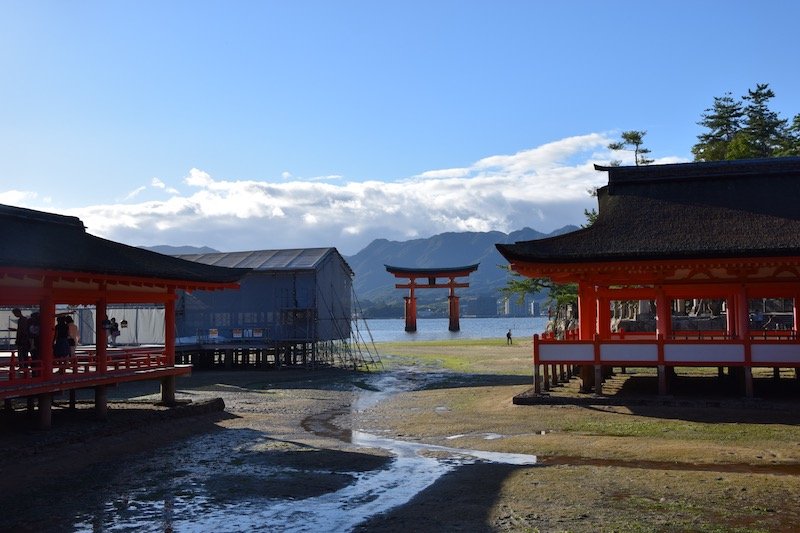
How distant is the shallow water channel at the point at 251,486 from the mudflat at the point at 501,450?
102 mm

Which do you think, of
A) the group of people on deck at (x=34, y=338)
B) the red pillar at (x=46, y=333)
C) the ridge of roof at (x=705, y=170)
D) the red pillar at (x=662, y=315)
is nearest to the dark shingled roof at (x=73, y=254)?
the red pillar at (x=46, y=333)

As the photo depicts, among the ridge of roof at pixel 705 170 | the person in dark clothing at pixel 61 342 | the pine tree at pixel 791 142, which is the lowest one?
the person in dark clothing at pixel 61 342

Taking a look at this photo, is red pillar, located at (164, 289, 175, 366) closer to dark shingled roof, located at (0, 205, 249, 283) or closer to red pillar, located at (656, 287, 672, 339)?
dark shingled roof, located at (0, 205, 249, 283)

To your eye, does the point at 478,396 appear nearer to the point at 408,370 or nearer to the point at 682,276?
the point at 682,276

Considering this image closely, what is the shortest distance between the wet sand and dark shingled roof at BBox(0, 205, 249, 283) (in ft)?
12.7

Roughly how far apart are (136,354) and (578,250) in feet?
44.8

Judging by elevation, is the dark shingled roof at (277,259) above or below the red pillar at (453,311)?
above

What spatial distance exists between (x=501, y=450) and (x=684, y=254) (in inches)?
338

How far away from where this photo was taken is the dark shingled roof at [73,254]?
1656cm

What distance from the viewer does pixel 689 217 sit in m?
23.4

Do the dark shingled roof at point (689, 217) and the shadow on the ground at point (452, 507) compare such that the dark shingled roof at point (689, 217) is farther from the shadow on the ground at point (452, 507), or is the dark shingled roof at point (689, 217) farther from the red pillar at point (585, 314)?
the shadow on the ground at point (452, 507)

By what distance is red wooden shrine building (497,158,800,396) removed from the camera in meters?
21.5

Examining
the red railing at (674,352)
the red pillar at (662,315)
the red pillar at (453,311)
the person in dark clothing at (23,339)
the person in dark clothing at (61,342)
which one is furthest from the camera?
the red pillar at (453,311)

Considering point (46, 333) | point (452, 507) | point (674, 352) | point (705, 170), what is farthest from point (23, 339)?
point (705, 170)
